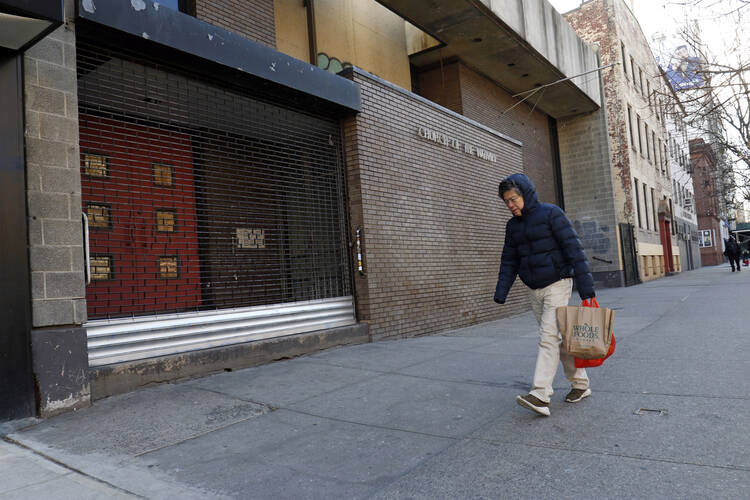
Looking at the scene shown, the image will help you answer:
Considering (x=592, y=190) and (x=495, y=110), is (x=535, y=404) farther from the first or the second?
(x=592, y=190)

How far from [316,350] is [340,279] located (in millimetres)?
1333

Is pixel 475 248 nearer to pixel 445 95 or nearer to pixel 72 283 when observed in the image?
pixel 445 95

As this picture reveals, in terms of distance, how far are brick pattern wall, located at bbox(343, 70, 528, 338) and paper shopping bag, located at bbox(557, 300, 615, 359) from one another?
165 inches

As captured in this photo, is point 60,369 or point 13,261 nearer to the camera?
point 13,261

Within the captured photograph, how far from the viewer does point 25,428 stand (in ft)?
13.1

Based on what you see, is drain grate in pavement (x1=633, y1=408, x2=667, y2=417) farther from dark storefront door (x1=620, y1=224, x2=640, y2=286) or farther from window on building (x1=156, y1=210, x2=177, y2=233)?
dark storefront door (x1=620, y1=224, x2=640, y2=286)

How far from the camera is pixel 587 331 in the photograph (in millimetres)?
3838

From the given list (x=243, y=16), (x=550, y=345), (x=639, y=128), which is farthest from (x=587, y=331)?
(x=639, y=128)

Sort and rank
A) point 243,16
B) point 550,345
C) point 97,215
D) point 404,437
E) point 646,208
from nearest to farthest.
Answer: point 404,437, point 550,345, point 97,215, point 243,16, point 646,208

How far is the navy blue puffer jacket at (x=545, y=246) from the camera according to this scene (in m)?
4.07

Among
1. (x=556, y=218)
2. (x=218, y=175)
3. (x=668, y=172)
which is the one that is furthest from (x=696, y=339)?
(x=668, y=172)

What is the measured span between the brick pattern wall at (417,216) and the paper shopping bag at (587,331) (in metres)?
4.18

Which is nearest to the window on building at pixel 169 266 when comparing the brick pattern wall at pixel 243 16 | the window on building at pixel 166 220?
the window on building at pixel 166 220

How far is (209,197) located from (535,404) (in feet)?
16.5
